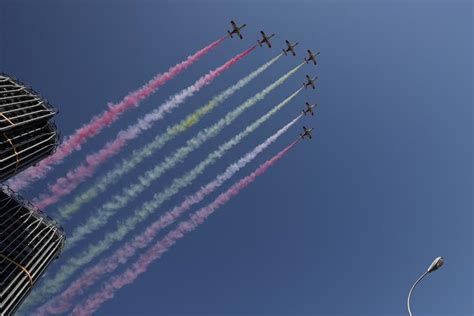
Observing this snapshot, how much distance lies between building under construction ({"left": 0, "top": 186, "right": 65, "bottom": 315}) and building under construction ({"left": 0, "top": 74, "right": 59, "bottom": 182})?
13.2 m

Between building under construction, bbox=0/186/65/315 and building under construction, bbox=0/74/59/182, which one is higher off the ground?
building under construction, bbox=0/74/59/182

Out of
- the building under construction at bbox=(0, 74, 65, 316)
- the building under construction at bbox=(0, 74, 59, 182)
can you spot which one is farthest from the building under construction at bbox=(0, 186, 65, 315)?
the building under construction at bbox=(0, 74, 59, 182)

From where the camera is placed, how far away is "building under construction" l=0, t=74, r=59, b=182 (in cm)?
9575

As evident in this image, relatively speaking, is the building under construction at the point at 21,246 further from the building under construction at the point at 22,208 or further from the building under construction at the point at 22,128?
the building under construction at the point at 22,128

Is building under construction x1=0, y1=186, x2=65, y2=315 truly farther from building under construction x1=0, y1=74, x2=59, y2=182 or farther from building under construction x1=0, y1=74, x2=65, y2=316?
building under construction x1=0, y1=74, x2=59, y2=182

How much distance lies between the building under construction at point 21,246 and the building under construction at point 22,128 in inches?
518

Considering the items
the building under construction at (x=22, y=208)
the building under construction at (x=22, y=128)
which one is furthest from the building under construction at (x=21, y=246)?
the building under construction at (x=22, y=128)

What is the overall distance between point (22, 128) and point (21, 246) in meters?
27.1

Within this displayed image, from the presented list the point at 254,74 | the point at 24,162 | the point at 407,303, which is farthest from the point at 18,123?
the point at 407,303

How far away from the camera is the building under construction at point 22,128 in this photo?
95.8 m

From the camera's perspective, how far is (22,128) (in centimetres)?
10331

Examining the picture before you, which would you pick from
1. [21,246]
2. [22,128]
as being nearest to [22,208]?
[21,246]

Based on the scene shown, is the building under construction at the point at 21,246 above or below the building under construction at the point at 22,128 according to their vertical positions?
below

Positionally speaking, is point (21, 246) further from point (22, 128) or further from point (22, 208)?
point (22, 128)
